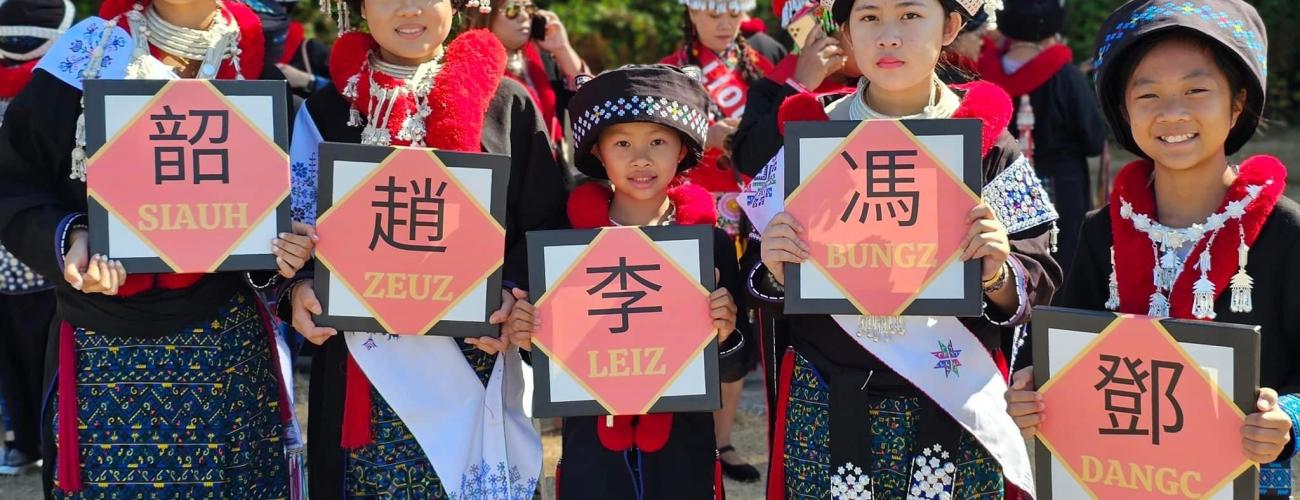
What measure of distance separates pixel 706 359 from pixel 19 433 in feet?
11.9

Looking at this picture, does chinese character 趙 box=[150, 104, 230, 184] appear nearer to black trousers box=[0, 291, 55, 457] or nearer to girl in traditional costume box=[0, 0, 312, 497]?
girl in traditional costume box=[0, 0, 312, 497]

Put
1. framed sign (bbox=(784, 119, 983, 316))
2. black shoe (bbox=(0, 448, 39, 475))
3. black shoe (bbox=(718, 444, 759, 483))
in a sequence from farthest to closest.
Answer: black shoe (bbox=(0, 448, 39, 475))
black shoe (bbox=(718, 444, 759, 483))
framed sign (bbox=(784, 119, 983, 316))

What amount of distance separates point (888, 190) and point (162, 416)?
182 centimetres

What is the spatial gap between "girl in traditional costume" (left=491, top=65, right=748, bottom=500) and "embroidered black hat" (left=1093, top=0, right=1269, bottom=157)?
1.00 m

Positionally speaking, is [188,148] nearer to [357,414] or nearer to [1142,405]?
[357,414]

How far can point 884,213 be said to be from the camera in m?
2.63

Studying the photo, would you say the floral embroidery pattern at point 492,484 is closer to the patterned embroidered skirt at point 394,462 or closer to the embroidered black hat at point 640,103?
the patterned embroidered skirt at point 394,462

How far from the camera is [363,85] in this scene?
3.09m

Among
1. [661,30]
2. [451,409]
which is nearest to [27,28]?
[451,409]

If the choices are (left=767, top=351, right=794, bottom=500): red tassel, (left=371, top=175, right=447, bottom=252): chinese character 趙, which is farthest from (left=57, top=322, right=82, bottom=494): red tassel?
(left=767, top=351, right=794, bottom=500): red tassel

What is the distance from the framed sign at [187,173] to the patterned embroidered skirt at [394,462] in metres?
0.48

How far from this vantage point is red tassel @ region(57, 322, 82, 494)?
3.01 meters

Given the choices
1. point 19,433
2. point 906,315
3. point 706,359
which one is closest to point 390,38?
point 706,359

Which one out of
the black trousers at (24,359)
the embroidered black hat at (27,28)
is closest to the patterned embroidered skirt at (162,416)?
the black trousers at (24,359)
